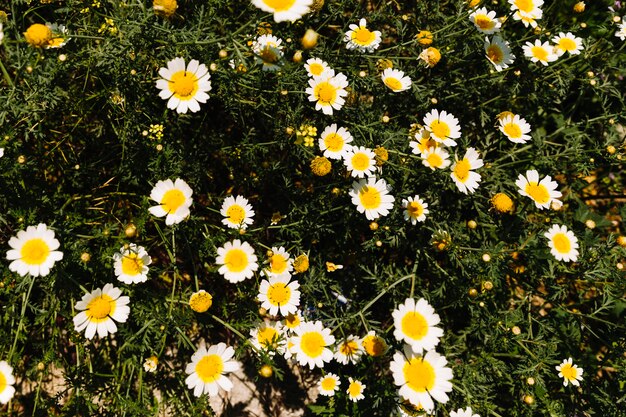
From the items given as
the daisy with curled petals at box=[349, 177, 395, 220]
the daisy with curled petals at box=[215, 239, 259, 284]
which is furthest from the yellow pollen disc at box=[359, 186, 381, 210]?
the daisy with curled petals at box=[215, 239, 259, 284]

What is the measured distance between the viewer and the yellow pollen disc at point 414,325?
2580 millimetres

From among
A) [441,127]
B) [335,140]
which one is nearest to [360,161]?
[335,140]

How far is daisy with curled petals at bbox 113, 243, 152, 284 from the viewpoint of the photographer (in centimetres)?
262

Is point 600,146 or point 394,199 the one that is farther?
point 600,146

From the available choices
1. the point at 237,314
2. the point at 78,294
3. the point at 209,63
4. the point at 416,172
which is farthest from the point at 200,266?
the point at 416,172

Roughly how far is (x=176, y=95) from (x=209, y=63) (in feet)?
0.97

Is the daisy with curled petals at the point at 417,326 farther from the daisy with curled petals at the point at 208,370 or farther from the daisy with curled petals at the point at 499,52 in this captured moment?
the daisy with curled petals at the point at 499,52

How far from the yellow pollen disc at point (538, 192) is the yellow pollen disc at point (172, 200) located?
7.69 feet

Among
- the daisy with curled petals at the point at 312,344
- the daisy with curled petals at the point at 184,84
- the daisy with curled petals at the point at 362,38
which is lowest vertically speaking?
the daisy with curled petals at the point at 312,344

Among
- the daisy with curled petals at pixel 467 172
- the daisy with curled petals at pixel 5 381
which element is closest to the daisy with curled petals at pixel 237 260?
the daisy with curled petals at pixel 5 381

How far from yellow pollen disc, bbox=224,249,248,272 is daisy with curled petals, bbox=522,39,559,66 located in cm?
251

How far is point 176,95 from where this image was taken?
2.55 metres

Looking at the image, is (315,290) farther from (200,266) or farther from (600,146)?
(600,146)

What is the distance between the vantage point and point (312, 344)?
2.83 m
